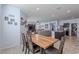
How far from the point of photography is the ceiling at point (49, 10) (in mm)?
2219

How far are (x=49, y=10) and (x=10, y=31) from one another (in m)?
1.08

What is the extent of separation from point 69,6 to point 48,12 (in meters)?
0.48

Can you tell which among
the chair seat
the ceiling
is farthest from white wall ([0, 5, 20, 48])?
the chair seat

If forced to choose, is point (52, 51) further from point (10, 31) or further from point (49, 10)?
point (10, 31)

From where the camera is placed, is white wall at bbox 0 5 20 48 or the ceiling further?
white wall at bbox 0 5 20 48

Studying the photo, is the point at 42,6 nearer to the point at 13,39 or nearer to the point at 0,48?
the point at 13,39

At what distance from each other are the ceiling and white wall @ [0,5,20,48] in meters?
0.25

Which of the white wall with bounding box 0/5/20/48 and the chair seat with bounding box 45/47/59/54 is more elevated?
the white wall with bounding box 0/5/20/48

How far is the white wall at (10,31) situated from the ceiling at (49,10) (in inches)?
9.7

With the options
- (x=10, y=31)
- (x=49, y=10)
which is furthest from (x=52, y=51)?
(x=10, y=31)

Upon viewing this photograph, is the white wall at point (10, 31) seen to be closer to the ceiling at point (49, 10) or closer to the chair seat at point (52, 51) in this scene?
the ceiling at point (49, 10)

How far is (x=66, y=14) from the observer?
7.80ft

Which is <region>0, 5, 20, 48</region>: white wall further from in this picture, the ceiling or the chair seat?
the chair seat

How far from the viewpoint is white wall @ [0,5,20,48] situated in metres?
2.45
